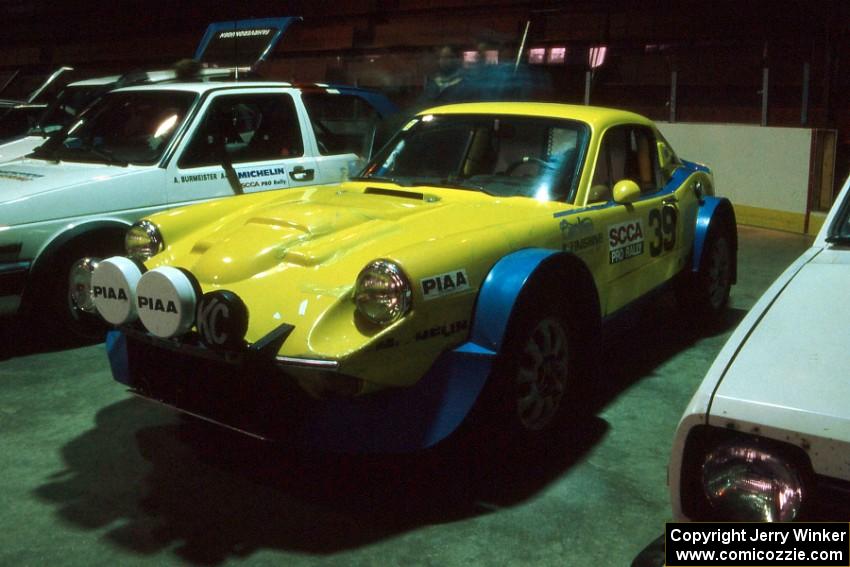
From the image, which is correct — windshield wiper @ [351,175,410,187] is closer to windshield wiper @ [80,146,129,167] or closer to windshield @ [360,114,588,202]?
windshield @ [360,114,588,202]

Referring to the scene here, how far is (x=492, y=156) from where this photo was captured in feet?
14.7

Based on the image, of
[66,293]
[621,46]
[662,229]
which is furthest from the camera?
[621,46]

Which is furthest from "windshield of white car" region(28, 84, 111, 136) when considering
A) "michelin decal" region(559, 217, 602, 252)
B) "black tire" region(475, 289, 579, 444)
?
"black tire" region(475, 289, 579, 444)

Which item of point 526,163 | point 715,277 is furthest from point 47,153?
point 715,277

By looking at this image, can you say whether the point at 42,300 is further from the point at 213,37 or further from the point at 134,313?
the point at 213,37

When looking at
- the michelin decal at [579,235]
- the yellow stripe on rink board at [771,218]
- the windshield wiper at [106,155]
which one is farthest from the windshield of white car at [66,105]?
the yellow stripe on rink board at [771,218]

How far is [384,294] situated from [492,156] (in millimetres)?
1647

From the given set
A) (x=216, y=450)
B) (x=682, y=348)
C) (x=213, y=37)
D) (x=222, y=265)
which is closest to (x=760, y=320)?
(x=222, y=265)

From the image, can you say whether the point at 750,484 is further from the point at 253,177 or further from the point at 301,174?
the point at 301,174

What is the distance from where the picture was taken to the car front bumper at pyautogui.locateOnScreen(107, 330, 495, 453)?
10.1 feet

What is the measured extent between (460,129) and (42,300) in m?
2.67

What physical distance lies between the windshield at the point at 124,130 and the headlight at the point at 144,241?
1707 mm

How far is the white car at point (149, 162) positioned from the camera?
199 inches

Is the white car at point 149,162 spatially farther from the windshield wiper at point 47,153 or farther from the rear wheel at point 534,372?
the rear wheel at point 534,372
